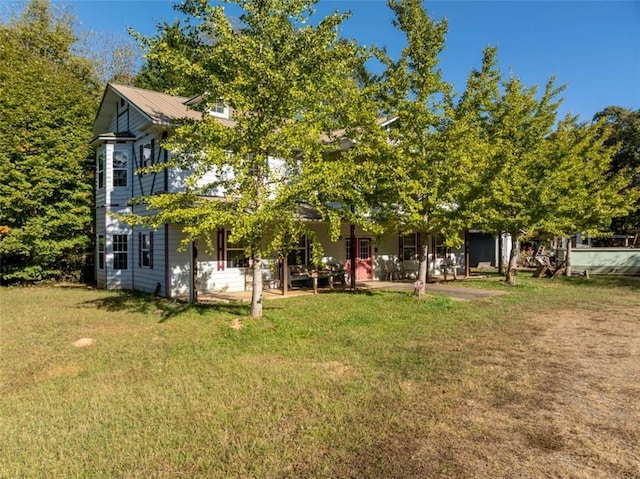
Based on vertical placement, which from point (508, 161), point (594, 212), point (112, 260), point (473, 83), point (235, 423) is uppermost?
point (473, 83)

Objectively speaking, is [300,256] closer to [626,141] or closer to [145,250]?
[145,250]

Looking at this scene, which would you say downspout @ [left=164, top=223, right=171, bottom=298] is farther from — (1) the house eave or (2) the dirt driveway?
(2) the dirt driveway

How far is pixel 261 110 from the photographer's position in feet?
30.5

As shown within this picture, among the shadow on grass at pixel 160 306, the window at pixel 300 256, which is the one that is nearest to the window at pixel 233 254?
the window at pixel 300 256

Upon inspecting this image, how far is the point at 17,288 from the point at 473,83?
1914 cm

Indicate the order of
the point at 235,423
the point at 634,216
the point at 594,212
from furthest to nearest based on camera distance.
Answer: the point at 634,216, the point at 594,212, the point at 235,423

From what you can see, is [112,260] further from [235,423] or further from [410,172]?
[235,423]

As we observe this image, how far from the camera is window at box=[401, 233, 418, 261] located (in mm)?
21125

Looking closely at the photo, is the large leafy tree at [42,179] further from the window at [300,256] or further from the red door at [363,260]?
the red door at [363,260]

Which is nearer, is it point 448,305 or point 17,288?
point 448,305

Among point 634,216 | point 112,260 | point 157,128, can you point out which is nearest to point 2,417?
point 157,128

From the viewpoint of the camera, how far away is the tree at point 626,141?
32031mm

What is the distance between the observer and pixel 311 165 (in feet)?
29.4

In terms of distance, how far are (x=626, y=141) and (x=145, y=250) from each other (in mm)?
37032
